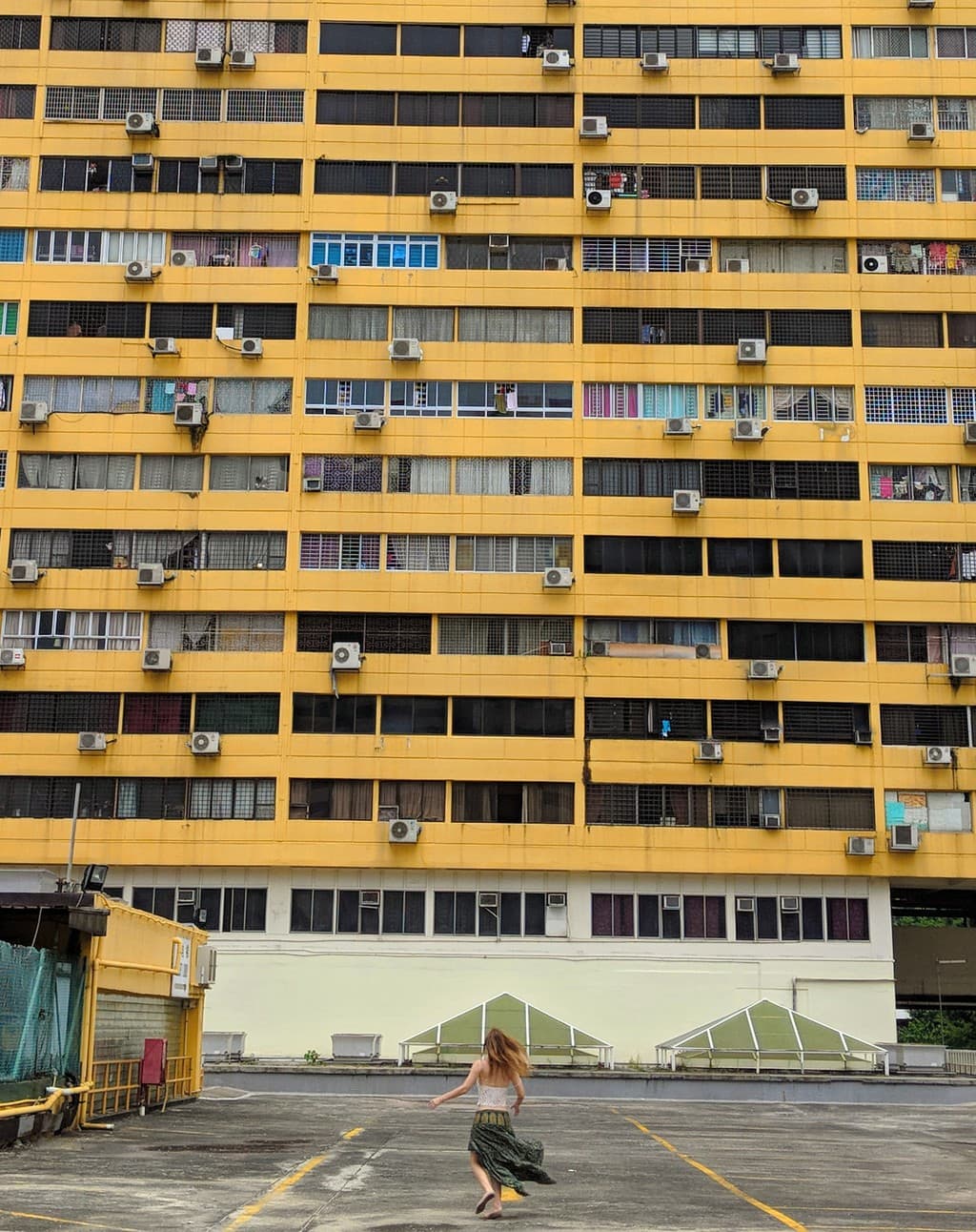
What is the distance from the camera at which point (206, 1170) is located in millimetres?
14992

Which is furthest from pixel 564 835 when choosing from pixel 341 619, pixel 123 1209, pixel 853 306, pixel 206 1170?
pixel 123 1209

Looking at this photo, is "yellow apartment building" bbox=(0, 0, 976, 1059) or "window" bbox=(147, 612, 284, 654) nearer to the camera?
"yellow apartment building" bbox=(0, 0, 976, 1059)

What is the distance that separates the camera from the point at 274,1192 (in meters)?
13.2

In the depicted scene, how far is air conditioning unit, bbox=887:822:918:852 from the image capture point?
42094 mm

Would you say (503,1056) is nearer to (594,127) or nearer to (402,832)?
(402,832)

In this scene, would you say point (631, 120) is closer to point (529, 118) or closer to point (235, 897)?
point (529, 118)

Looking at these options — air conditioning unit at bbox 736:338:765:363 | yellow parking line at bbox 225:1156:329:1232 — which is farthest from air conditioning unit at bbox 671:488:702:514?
yellow parking line at bbox 225:1156:329:1232

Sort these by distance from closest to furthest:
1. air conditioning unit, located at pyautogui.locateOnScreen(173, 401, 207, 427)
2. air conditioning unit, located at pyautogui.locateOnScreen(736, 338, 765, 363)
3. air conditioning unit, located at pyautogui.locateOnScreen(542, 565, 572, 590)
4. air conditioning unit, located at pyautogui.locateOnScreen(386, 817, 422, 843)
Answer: air conditioning unit, located at pyautogui.locateOnScreen(386, 817, 422, 843), air conditioning unit, located at pyautogui.locateOnScreen(542, 565, 572, 590), air conditioning unit, located at pyautogui.locateOnScreen(173, 401, 207, 427), air conditioning unit, located at pyautogui.locateOnScreen(736, 338, 765, 363)

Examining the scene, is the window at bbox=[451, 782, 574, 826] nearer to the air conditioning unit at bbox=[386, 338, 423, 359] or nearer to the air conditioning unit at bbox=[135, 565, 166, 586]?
the air conditioning unit at bbox=[135, 565, 166, 586]

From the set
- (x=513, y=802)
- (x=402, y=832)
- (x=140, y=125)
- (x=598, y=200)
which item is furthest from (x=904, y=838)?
(x=140, y=125)

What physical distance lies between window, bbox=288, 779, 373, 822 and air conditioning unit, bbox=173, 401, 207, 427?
1093 cm

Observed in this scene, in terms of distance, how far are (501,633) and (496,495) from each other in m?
4.15

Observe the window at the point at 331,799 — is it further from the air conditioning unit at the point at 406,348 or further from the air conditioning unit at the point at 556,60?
the air conditioning unit at the point at 556,60

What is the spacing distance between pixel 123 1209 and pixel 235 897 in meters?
31.4
